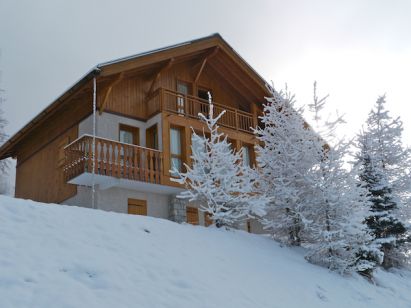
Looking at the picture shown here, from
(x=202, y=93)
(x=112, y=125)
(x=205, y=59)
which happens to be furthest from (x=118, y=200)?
(x=205, y=59)

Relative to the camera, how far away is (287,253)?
40.6ft

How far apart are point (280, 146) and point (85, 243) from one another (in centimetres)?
725

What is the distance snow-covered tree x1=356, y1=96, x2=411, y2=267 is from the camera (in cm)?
1586

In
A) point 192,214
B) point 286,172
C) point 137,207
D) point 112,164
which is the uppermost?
point 112,164

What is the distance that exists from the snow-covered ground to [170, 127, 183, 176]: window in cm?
559

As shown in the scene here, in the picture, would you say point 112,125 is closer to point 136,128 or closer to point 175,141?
point 136,128

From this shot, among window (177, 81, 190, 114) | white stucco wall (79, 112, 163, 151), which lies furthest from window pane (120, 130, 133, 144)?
window (177, 81, 190, 114)

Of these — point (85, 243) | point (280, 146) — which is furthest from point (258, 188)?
point (85, 243)

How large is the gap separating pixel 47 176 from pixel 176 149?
17.3ft

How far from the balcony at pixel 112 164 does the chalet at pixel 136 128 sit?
0.10 feet

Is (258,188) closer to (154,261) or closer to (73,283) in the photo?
(154,261)

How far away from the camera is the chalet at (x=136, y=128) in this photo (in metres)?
15.7

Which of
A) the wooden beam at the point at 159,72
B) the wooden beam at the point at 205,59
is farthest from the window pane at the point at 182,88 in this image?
the wooden beam at the point at 159,72

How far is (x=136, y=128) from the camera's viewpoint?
58.5 feet
